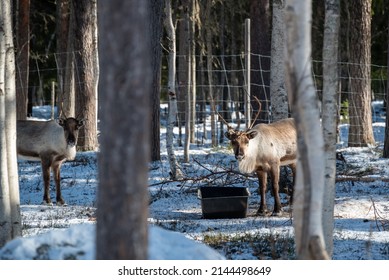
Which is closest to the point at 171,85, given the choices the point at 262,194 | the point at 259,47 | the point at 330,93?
the point at 262,194

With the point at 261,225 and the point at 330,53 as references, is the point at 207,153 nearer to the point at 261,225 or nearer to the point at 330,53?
the point at 261,225

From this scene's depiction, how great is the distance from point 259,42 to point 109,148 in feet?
44.9

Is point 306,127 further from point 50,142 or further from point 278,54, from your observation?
point 50,142

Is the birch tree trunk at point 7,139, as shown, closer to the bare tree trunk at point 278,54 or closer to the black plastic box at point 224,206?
the black plastic box at point 224,206

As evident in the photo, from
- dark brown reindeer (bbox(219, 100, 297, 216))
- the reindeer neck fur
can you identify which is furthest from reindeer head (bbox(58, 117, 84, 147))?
the reindeer neck fur

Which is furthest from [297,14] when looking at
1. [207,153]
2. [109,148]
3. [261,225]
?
[207,153]

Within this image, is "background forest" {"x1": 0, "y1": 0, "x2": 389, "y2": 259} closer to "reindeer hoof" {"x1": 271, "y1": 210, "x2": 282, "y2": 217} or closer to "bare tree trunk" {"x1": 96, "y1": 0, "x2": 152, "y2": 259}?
"bare tree trunk" {"x1": 96, "y1": 0, "x2": 152, "y2": 259}

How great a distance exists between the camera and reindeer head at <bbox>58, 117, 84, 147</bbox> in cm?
1241

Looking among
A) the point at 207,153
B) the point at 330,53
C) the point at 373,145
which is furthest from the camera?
Result: the point at 373,145

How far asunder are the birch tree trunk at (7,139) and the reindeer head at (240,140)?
3660mm

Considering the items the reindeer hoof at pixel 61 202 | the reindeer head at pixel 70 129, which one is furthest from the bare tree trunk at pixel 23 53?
the reindeer hoof at pixel 61 202

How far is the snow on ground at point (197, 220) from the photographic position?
554 cm

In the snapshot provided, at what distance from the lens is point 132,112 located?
13.8 feet

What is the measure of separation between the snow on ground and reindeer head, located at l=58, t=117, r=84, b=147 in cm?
97
